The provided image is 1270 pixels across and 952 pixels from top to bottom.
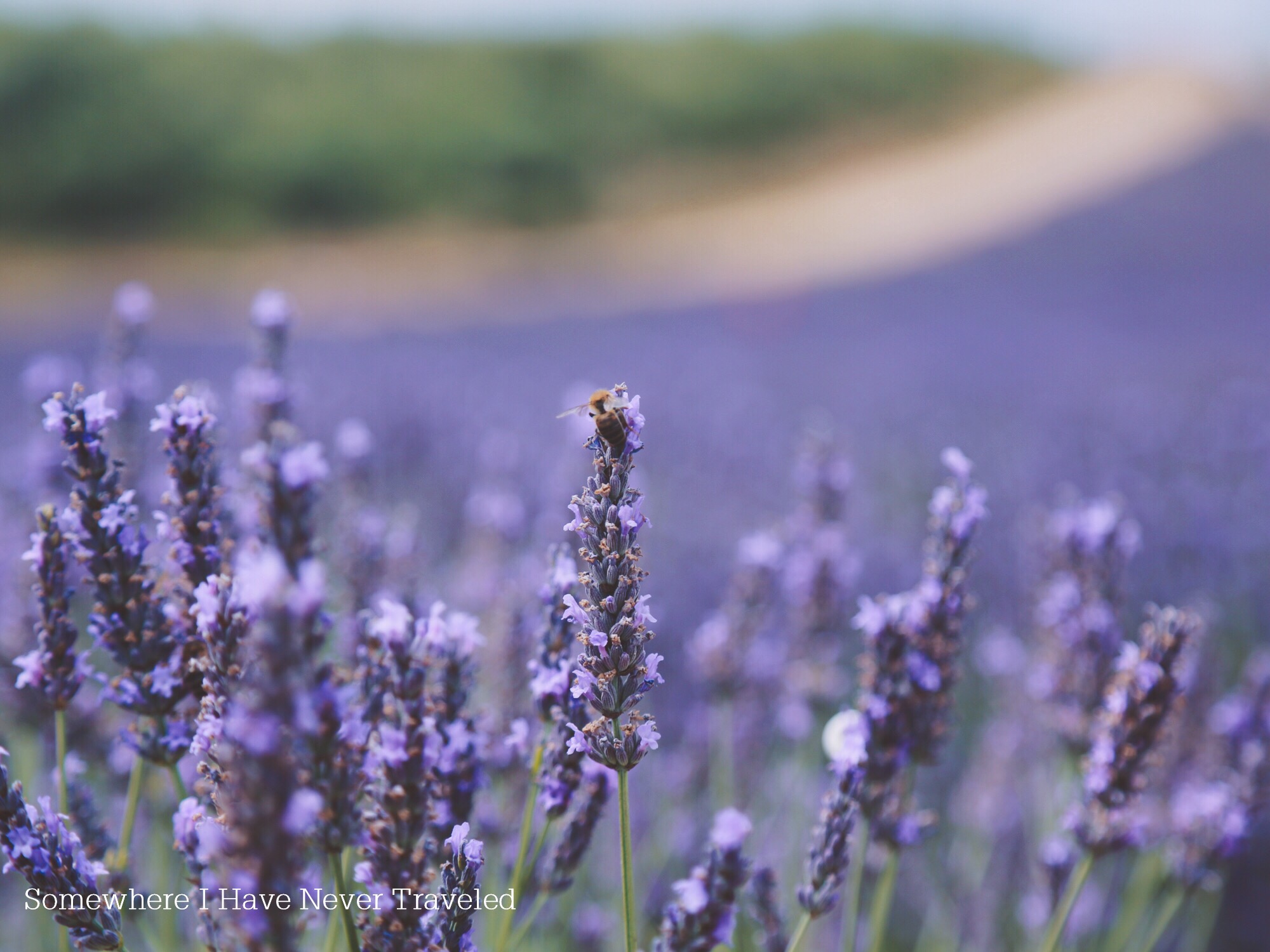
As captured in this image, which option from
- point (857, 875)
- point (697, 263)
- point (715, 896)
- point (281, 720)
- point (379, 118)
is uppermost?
point (379, 118)

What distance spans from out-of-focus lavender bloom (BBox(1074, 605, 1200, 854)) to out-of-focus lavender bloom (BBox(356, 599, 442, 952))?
0.97m

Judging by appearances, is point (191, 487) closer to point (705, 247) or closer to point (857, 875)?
point (857, 875)

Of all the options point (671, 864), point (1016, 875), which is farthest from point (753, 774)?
point (1016, 875)

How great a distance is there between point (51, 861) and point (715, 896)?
0.73 metres

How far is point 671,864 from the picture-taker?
2.58 m

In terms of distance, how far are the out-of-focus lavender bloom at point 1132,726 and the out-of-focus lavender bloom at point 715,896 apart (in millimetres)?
634

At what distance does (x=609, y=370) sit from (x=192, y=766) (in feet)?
22.7

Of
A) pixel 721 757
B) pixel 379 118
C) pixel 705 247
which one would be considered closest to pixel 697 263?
pixel 705 247

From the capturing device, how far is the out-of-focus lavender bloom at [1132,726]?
1.42 m

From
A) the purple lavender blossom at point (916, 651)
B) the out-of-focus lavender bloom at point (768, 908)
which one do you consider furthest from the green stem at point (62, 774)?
the purple lavender blossom at point (916, 651)

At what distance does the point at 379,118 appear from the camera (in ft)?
77.2

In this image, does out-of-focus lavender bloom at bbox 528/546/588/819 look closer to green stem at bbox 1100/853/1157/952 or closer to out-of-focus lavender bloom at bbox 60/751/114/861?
out-of-focus lavender bloom at bbox 60/751/114/861

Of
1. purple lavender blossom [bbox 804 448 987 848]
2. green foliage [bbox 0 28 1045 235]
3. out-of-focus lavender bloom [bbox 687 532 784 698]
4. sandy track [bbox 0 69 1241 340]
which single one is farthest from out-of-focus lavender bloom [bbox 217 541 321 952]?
green foliage [bbox 0 28 1045 235]

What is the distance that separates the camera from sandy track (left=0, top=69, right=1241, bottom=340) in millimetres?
18078
